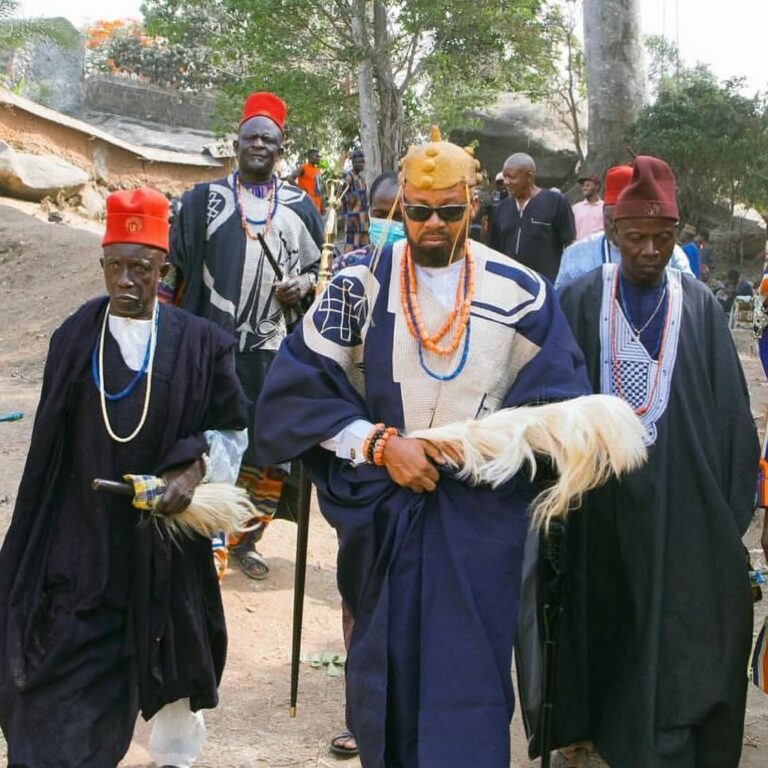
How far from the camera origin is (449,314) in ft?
12.1

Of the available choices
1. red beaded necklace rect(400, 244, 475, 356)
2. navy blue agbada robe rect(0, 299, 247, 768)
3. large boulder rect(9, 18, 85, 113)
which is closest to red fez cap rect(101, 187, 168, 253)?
navy blue agbada robe rect(0, 299, 247, 768)

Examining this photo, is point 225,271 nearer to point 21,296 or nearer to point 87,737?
point 87,737

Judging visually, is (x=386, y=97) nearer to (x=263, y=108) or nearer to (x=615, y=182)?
(x=263, y=108)

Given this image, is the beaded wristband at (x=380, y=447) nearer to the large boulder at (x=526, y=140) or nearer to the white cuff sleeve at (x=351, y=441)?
the white cuff sleeve at (x=351, y=441)

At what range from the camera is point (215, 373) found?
162 inches

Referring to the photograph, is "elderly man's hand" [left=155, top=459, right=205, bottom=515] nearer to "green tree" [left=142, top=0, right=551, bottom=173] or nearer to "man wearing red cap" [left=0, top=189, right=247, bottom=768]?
"man wearing red cap" [left=0, top=189, right=247, bottom=768]

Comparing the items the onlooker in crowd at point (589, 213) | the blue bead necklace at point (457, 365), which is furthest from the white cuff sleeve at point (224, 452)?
the onlooker in crowd at point (589, 213)

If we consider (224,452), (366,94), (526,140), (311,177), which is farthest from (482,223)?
(526,140)

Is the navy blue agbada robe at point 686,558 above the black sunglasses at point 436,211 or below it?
below

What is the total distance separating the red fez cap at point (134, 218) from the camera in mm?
3961

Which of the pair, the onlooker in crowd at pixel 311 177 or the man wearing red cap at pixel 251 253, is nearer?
the man wearing red cap at pixel 251 253

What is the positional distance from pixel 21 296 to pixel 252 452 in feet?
33.7

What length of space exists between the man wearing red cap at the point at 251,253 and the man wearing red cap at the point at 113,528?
70.1 inches

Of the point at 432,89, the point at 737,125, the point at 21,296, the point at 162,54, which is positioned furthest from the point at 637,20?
the point at 162,54
